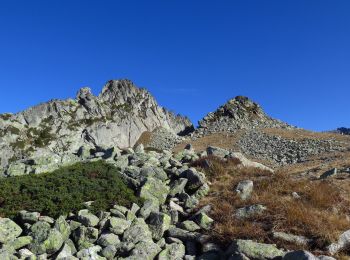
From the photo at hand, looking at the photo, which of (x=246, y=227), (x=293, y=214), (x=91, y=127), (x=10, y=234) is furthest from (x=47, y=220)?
(x=91, y=127)

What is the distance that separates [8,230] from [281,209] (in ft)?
36.6

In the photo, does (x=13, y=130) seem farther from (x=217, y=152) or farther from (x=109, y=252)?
(x=109, y=252)

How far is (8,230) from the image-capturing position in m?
15.6

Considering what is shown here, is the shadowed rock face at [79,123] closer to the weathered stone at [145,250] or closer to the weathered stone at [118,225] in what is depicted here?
the weathered stone at [118,225]

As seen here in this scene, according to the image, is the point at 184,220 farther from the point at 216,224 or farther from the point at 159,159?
the point at 159,159

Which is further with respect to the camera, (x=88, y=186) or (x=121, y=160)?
(x=121, y=160)

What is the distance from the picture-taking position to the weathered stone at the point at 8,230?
15141 mm

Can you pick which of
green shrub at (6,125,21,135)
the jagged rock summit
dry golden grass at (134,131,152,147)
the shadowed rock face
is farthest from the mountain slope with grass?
dry golden grass at (134,131,152,147)

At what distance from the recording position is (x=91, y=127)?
103312 mm

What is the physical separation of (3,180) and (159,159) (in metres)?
9.93

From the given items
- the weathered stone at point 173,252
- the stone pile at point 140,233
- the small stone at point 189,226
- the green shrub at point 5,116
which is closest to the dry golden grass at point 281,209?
the stone pile at point 140,233

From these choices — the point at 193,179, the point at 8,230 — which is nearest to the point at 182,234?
the point at 193,179

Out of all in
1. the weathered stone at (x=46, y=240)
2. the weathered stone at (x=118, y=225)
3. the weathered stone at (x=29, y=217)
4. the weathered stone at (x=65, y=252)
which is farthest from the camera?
the weathered stone at (x=29, y=217)

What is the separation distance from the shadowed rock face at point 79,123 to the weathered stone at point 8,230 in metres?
70.7
